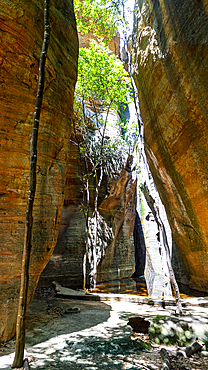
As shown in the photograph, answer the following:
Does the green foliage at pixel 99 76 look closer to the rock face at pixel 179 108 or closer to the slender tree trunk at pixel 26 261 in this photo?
the rock face at pixel 179 108

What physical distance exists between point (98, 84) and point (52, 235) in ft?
36.5

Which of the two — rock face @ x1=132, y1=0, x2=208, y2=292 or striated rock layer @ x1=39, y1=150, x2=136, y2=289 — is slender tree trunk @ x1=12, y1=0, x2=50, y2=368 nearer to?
rock face @ x1=132, y1=0, x2=208, y2=292

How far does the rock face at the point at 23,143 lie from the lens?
4.70 m

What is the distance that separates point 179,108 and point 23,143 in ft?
19.0

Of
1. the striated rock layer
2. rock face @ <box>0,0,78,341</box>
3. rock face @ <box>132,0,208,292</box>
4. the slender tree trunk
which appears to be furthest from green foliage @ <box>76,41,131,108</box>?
the slender tree trunk

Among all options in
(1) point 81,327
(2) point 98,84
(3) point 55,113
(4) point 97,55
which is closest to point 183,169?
(3) point 55,113

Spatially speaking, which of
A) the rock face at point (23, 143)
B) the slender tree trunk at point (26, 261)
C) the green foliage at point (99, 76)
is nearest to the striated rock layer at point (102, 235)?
the green foliage at point (99, 76)

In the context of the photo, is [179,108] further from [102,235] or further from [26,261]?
[102,235]

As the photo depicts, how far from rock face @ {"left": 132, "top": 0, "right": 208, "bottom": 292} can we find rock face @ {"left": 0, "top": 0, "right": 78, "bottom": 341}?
3.98 meters

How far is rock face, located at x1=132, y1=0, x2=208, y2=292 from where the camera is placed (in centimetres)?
703

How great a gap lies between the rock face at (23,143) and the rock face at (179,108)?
398 centimetres

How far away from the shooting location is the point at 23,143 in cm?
524

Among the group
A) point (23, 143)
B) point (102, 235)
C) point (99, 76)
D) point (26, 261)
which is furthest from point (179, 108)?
point (102, 235)

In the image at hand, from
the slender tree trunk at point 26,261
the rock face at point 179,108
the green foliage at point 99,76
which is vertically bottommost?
the slender tree trunk at point 26,261
